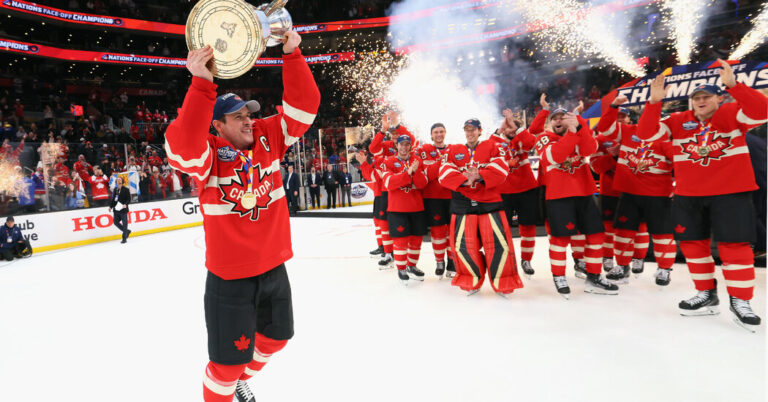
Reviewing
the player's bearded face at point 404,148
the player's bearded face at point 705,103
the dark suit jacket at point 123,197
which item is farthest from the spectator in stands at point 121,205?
the player's bearded face at point 705,103

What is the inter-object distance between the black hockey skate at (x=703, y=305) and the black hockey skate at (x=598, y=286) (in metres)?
0.75

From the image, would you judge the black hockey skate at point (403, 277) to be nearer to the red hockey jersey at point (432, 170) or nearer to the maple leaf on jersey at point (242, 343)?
the red hockey jersey at point (432, 170)

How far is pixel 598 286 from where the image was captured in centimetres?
473

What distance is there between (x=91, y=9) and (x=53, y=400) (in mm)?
25869

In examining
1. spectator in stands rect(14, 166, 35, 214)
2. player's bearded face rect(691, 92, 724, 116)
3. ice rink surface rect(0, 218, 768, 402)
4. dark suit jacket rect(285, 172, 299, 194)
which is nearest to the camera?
ice rink surface rect(0, 218, 768, 402)

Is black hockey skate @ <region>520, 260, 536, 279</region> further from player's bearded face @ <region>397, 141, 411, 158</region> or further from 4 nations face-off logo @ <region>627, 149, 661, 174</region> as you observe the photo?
player's bearded face @ <region>397, 141, 411, 158</region>

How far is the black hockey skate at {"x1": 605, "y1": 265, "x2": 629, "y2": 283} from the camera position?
16.6 ft

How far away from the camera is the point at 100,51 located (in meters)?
22.5

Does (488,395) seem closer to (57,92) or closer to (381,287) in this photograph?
(381,287)

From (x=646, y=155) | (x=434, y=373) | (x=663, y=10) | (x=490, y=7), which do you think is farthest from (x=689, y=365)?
(x=490, y=7)

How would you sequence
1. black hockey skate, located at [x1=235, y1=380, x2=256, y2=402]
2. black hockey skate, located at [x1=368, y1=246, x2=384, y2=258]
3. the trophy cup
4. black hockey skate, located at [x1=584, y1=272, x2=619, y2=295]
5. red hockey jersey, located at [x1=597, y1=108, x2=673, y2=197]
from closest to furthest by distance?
the trophy cup < black hockey skate, located at [x1=235, y1=380, x2=256, y2=402] < black hockey skate, located at [x1=584, y1=272, x2=619, y2=295] < red hockey jersey, located at [x1=597, y1=108, x2=673, y2=197] < black hockey skate, located at [x1=368, y1=246, x2=384, y2=258]

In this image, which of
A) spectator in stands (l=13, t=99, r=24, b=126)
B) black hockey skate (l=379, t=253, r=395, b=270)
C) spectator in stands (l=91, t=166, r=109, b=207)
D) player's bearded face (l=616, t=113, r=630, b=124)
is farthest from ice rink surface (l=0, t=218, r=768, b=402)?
spectator in stands (l=13, t=99, r=24, b=126)

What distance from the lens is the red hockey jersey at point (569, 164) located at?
4535 mm

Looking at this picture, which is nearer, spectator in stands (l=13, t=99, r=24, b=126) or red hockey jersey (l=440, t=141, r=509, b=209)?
red hockey jersey (l=440, t=141, r=509, b=209)
